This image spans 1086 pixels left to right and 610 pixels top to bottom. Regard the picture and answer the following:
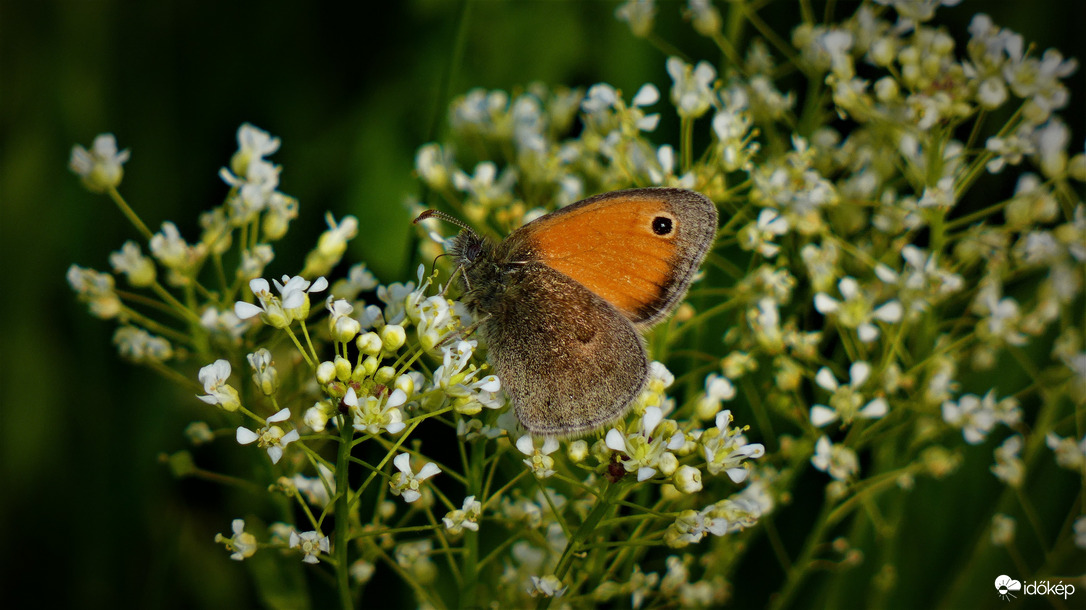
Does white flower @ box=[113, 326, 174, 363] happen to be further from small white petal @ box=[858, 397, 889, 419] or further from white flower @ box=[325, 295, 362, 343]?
small white petal @ box=[858, 397, 889, 419]

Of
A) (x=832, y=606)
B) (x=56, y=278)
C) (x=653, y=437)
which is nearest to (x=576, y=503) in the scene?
(x=653, y=437)

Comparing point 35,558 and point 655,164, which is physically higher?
point 655,164

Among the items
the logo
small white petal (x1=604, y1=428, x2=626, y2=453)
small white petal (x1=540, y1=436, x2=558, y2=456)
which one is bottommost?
the logo

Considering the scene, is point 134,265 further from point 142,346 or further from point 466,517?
point 466,517

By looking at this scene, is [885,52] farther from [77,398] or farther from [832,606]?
[77,398]

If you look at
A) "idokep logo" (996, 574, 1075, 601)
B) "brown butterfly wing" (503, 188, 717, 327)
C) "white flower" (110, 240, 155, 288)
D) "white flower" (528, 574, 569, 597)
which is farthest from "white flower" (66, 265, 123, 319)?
"idokep logo" (996, 574, 1075, 601)

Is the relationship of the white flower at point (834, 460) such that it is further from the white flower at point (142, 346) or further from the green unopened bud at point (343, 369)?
the white flower at point (142, 346)

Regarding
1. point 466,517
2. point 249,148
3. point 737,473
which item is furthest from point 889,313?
point 249,148
